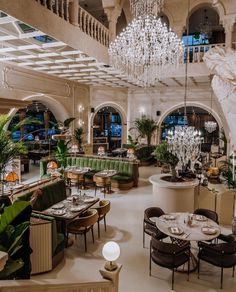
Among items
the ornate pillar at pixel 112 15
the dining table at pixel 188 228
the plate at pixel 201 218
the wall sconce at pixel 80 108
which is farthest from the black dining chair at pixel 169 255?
the wall sconce at pixel 80 108

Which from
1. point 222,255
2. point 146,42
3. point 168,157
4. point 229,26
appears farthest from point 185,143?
point 229,26

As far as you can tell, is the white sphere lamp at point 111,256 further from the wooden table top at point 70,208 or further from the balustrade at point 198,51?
the balustrade at point 198,51

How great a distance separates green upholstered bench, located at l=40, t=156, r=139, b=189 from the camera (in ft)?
32.6

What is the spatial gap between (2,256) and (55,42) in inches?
247

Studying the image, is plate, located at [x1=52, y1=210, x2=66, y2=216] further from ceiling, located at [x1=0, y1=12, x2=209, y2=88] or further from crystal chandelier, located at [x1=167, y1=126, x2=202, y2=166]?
ceiling, located at [x1=0, y1=12, x2=209, y2=88]

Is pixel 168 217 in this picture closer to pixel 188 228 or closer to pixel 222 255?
pixel 188 228

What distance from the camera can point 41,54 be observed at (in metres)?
7.97

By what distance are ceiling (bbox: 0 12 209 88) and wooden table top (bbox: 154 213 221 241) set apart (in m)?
4.91

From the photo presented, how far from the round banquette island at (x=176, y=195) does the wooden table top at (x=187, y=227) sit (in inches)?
56.3

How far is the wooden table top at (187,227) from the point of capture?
4500mm

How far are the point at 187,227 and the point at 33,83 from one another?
8.52 meters

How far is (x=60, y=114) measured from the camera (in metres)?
13.3

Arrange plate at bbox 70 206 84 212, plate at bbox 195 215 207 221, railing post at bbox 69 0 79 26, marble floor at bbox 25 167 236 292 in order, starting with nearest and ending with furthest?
marble floor at bbox 25 167 236 292, plate at bbox 195 215 207 221, plate at bbox 70 206 84 212, railing post at bbox 69 0 79 26

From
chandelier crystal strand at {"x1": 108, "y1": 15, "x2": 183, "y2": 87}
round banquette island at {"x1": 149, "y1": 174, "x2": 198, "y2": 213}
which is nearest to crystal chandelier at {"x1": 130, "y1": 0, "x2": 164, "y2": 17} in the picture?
chandelier crystal strand at {"x1": 108, "y1": 15, "x2": 183, "y2": 87}
